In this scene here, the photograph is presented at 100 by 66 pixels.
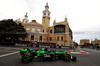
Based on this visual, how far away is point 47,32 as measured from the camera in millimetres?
43219

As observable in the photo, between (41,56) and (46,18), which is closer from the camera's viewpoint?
(41,56)

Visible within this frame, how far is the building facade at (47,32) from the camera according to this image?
37938 mm

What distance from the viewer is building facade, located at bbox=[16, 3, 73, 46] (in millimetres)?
37938

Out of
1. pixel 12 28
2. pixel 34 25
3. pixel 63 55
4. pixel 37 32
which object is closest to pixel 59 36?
pixel 37 32

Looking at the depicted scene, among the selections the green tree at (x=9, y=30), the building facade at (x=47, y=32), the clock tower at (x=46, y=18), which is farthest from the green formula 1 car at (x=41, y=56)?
the clock tower at (x=46, y=18)

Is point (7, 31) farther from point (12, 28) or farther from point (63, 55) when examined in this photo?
point (63, 55)

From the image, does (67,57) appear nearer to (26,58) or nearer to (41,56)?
(41,56)

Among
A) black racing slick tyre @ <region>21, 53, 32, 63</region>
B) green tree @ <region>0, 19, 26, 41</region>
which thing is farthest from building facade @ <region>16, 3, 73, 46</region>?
black racing slick tyre @ <region>21, 53, 32, 63</region>

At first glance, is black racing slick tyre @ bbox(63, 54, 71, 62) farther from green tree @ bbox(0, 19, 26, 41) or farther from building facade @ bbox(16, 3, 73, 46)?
building facade @ bbox(16, 3, 73, 46)

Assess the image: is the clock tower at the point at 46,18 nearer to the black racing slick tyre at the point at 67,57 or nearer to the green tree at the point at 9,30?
the green tree at the point at 9,30

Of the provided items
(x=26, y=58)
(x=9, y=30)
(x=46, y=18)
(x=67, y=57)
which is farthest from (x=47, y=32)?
(x=26, y=58)

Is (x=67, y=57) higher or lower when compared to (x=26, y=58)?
lower

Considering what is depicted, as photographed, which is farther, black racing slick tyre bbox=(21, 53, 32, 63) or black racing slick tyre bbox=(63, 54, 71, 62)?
black racing slick tyre bbox=(63, 54, 71, 62)

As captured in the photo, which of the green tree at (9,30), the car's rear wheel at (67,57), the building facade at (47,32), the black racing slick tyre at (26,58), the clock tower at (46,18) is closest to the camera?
the black racing slick tyre at (26,58)
